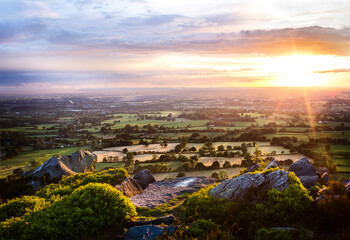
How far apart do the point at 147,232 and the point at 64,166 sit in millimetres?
15135

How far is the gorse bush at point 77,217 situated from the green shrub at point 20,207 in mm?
1222

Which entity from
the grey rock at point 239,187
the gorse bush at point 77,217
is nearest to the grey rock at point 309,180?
the grey rock at point 239,187

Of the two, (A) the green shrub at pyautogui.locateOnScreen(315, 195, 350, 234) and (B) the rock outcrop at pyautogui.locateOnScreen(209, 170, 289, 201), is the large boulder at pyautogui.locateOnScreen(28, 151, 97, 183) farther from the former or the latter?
(A) the green shrub at pyautogui.locateOnScreen(315, 195, 350, 234)

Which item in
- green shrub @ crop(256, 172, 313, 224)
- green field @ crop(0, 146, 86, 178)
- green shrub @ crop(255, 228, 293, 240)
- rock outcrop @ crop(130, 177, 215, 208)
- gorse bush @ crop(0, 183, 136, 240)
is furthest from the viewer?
green field @ crop(0, 146, 86, 178)

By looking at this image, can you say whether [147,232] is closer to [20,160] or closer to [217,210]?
[217,210]

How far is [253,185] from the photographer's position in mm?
12734

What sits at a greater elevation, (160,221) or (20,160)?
(160,221)

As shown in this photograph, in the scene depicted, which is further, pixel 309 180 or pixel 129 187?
pixel 129 187

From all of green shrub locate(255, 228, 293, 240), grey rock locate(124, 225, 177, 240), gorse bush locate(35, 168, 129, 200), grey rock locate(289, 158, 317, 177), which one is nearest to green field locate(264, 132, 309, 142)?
grey rock locate(289, 158, 317, 177)

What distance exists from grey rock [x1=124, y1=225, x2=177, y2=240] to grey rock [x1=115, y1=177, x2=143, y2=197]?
7521mm

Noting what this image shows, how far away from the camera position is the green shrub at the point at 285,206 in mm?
10812

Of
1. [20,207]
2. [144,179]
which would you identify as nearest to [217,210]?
[144,179]

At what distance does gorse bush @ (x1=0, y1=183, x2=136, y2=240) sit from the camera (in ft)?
33.1

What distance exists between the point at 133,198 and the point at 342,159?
4535 centimetres
